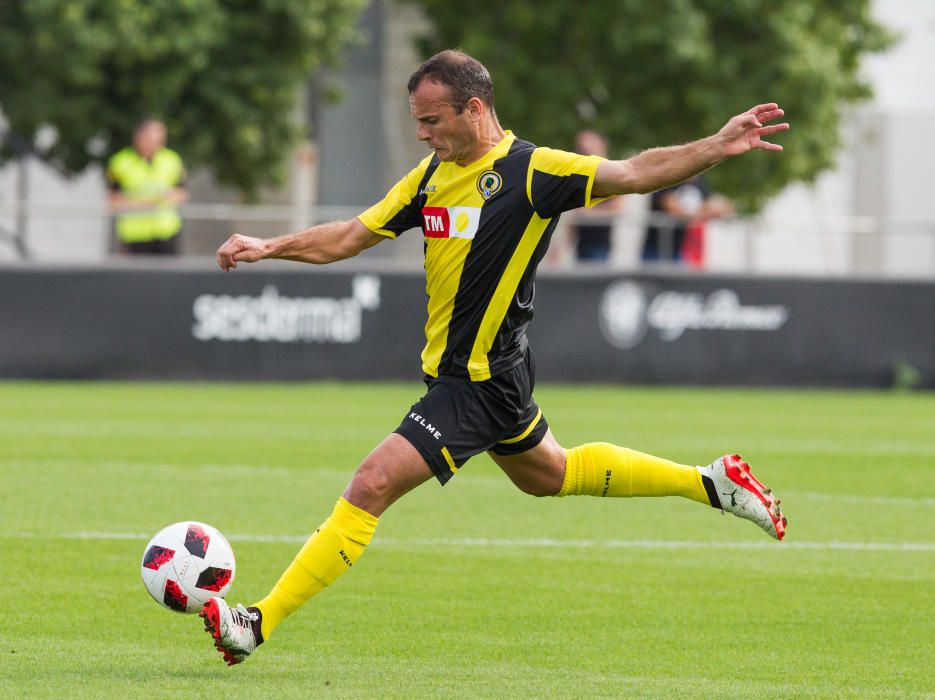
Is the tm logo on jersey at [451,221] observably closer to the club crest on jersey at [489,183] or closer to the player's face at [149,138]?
the club crest on jersey at [489,183]

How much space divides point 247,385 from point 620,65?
870 centimetres

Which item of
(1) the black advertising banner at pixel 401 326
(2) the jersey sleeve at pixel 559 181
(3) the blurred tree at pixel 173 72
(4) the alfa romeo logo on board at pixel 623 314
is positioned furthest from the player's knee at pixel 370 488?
(3) the blurred tree at pixel 173 72

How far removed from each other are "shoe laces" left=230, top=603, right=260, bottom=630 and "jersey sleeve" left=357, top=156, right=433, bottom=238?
159 cm

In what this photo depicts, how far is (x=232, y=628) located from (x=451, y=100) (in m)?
1.99

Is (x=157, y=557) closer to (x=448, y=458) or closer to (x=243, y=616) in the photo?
(x=243, y=616)

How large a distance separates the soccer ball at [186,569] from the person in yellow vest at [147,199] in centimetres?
1283

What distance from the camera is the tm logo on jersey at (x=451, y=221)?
650 centimetres

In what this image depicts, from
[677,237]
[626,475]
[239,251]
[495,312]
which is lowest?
[626,475]

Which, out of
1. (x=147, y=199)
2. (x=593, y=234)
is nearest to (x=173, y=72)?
(x=147, y=199)

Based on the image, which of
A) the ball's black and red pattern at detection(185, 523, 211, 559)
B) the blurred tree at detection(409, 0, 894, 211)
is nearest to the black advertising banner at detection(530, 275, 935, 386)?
the blurred tree at detection(409, 0, 894, 211)

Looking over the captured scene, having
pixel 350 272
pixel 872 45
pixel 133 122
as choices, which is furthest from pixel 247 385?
pixel 872 45

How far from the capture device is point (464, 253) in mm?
6527

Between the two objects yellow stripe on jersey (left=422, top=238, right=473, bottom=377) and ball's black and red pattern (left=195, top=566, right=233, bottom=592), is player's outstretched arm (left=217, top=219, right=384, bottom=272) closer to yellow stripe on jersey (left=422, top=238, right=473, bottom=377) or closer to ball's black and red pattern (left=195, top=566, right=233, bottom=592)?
yellow stripe on jersey (left=422, top=238, right=473, bottom=377)

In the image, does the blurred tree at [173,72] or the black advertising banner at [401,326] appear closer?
the black advertising banner at [401,326]
